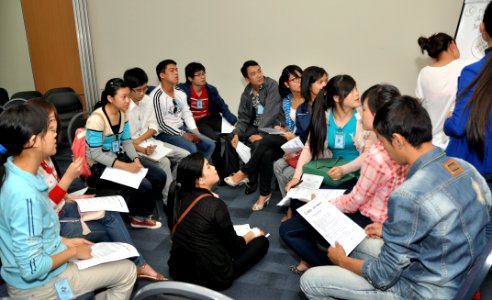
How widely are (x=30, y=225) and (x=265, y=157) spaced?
7.10 ft

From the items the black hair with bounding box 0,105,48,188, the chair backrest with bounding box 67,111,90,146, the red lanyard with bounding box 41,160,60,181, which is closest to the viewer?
the black hair with bounding box 0,105,48,188

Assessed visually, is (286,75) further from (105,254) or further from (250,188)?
(105,254)

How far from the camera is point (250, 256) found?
229 centimetres

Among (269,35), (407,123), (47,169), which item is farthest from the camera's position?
(269,35)

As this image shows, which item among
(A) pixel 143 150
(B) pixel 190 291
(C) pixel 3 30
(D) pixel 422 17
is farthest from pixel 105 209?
(C) pixel 3 30

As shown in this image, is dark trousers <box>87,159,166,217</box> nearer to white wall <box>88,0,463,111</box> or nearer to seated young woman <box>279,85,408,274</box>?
seated young woman <box>279,85,408,274</box>

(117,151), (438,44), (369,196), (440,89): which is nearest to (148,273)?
(117,151)

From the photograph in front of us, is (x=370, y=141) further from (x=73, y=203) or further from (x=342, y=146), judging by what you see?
(x=73, y=203)

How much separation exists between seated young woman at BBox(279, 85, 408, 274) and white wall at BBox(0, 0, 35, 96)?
5284 mm

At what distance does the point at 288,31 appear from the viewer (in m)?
4.41

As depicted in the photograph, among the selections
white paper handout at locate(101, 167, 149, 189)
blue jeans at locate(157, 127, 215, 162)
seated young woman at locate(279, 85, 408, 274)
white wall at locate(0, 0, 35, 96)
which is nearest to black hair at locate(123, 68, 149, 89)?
blue jeans at locate(157, 127, 215, 162)

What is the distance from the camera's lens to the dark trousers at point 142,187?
272 centimetres

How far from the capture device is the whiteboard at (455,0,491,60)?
3336 millimetres

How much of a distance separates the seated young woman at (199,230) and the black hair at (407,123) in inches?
38.5
